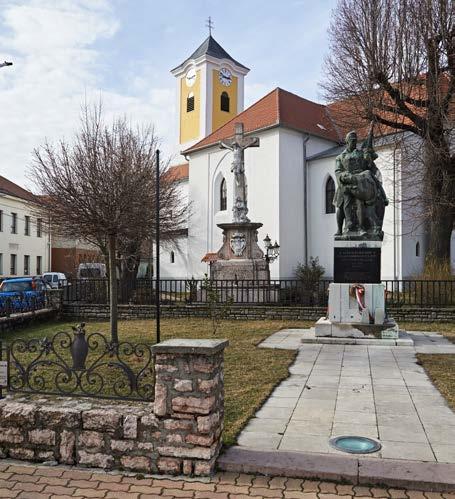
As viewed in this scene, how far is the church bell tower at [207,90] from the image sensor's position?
43.5m

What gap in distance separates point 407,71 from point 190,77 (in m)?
30.7

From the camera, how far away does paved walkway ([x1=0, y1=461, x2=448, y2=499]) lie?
377 cm

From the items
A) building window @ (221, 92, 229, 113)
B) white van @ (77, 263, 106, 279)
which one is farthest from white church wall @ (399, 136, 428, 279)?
building window @ (221, 92, 229, 113)

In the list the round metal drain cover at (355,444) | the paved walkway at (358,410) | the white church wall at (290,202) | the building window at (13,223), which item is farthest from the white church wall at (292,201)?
the building window at (13,223)

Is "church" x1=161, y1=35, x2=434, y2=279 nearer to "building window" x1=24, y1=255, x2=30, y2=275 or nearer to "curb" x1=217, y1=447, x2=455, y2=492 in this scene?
"building window" x1=24, y1=255, x2=30, y2=275

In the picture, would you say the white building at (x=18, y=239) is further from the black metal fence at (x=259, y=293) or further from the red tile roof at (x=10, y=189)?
the black metal fence at (x=259, y=293)

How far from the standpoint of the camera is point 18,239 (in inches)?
1697

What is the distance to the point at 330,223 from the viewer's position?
29.9 metres

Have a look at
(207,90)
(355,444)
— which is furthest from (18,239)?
(355,444)

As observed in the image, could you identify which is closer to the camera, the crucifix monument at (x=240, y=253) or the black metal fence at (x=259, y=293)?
the black metal fence at (x=259, y=293)

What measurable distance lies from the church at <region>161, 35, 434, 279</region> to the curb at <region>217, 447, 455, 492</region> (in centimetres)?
2034

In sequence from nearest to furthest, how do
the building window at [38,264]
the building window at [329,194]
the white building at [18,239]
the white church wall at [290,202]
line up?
the white church wall at [290,202], the building window at [329,194], the white building at [18,239], the building window at [38,264]

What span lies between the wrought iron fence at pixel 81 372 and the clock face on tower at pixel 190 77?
1549 inches

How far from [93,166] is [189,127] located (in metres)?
34.7
